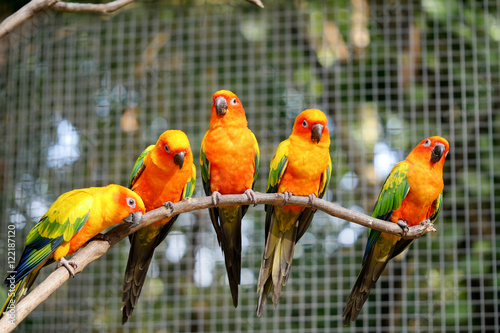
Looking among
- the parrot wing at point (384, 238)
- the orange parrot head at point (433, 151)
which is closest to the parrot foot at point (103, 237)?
the parrot wing at point (384, 238)

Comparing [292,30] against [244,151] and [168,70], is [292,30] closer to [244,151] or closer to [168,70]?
[168,70]

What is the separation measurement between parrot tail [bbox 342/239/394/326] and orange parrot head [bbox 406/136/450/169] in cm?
46

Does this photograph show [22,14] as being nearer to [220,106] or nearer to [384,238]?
[220,106]

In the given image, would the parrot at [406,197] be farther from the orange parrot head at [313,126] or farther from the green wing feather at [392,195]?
the orange parrot head at [313,126]

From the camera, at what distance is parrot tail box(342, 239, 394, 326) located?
2.26m

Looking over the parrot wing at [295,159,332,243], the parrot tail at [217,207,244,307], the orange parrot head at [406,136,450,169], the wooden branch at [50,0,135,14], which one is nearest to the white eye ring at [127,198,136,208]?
the parrot tail at [217,207,244,307]

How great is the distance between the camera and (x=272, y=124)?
3.98 metres

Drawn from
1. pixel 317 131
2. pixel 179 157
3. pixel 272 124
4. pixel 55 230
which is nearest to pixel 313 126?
pixel 317 131

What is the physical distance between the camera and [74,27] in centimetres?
424

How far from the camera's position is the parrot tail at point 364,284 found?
7.41ft

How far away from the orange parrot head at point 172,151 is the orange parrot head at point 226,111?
8.5 inches

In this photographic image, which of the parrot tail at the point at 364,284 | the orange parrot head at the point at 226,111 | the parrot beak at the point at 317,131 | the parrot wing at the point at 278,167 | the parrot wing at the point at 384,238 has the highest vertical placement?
the orange parrot head at the point at 226,111

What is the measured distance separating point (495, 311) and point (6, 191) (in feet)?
11.8

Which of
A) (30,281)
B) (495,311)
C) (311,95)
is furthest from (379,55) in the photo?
(30,281)
